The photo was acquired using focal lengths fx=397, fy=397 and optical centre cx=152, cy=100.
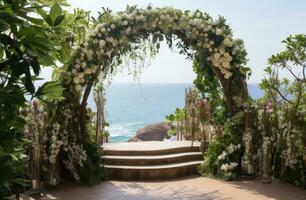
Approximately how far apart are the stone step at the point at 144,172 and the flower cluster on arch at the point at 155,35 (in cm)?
144

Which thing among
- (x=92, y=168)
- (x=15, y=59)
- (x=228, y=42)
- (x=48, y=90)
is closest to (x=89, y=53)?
(x=92, y=168)

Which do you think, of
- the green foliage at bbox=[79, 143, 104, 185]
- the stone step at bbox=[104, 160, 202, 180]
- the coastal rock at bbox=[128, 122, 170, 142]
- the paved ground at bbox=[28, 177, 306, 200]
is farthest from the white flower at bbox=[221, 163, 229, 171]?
the coastal rock at bbox=[128, 122, 170, 142]

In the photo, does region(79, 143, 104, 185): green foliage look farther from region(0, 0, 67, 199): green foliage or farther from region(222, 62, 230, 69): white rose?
region(0, 0, 67, 199): green foliage

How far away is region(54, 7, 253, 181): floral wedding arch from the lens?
5.60 m

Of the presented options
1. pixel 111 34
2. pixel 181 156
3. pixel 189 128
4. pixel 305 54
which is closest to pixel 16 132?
pixel 111 34

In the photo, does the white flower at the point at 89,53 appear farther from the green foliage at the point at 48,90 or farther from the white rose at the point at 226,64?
the green foliage at the point at 48,90

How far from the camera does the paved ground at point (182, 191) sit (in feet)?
16.3

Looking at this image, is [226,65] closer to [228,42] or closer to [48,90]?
[228,42]

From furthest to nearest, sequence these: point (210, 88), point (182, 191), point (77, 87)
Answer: point (210, 88), point (77, 87), point (182, 191)

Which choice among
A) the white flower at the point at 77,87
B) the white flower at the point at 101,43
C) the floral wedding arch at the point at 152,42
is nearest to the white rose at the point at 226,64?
the floral wedding arch at the point at 152,42

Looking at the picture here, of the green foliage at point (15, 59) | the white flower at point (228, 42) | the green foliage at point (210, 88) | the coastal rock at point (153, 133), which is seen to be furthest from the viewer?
the coastal rock at point (153, 133)

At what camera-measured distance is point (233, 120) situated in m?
6.05

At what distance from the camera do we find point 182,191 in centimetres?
532

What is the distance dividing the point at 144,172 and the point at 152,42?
1.99m
